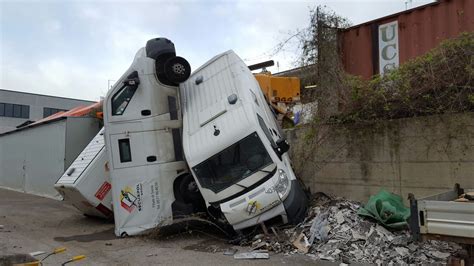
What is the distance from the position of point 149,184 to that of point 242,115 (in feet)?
7.88

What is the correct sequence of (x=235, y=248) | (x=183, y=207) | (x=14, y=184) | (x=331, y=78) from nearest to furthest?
(x=235, y=248), (x=183, y=207), (x=331, y=78), (x=14, y=184)

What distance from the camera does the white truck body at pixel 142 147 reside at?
8750 millimetres

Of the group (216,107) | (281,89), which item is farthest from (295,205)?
(281,89)

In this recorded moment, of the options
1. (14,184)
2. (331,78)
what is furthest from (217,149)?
(14,184)

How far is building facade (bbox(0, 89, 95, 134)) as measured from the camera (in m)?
50.1

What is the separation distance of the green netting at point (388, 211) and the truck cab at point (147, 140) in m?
3.55

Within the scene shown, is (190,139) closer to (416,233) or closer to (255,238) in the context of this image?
(255,238)

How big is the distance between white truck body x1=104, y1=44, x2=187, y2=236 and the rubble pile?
7.64 ft

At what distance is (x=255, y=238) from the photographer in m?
7.66

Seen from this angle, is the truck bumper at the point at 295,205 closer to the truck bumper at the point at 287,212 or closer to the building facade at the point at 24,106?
the truck bumper at the point at 287,212

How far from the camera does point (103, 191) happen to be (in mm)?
10273

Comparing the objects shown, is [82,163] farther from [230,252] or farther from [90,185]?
[230,252]

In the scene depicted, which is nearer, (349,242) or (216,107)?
(349,242)

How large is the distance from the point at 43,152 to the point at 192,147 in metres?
12.0
